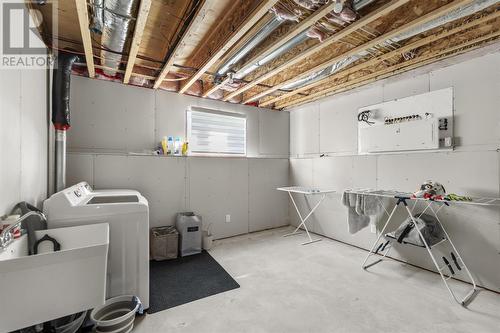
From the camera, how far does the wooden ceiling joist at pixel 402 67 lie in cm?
224

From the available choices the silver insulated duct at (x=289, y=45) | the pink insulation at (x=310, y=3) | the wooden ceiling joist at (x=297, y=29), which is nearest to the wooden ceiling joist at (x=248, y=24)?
the pink insulation at (x=310, y=3)

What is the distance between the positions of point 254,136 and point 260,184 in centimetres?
90

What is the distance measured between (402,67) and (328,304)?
2.73 metres

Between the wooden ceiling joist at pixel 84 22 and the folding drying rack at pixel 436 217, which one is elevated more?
the wooden ceiling joist at pixel 84 22

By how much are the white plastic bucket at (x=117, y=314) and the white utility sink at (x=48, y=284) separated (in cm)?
63

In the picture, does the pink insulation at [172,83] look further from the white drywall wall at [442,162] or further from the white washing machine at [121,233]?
the white drywall wall at [442,162]

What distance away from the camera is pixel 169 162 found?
138 inches

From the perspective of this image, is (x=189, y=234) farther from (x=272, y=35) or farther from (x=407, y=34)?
(x=407, y=34)

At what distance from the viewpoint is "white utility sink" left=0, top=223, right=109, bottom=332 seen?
101cm

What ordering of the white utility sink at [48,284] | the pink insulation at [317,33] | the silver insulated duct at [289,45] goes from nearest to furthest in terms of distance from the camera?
1. the white utility sink at [48,284]
2. the silver insulated duct at [289,45]
3. the pink insulation at [317,33]

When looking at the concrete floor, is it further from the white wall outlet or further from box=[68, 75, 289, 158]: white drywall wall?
box=[68, 75, 289, 158]: white drywall wall

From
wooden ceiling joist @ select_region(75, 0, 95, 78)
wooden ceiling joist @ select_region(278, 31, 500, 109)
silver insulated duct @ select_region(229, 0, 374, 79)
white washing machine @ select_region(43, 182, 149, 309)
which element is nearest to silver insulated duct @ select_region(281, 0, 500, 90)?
wooden ceiling joist @ select_region(278, 31, 500, 109)

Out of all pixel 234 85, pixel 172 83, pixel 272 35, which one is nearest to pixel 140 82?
pixel 172 83

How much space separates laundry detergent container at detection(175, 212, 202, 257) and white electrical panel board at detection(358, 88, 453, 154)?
2.64 metres
